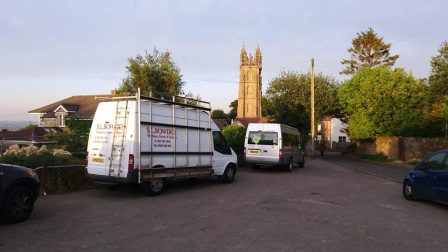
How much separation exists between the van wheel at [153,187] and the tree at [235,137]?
12.5m

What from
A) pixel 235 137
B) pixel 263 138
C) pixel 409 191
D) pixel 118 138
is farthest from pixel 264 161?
pixel 118 138

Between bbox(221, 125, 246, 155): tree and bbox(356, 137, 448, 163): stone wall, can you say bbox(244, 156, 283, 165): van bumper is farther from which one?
bbox(356, 137, 448, 163): stone wall

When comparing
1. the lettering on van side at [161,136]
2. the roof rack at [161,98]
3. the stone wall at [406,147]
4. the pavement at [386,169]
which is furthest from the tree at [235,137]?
the stone wall at [406,147]

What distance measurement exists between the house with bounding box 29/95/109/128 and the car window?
154 ft

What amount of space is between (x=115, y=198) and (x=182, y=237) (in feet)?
15.6

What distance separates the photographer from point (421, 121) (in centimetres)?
Answer: 3694

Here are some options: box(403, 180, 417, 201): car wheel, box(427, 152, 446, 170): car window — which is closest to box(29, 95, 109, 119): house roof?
box(403, 180, 417, 201): car wheel

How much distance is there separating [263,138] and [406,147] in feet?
56.4

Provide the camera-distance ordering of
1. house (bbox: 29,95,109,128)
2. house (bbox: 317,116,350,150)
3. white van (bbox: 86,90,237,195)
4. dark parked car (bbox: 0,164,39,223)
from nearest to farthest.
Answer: dark parked car (bbox: 0,164,39,223)
white van (bbox: 86,90,237,195)
house (bbox: 29,95,109,128)
house (bbox: 317,116,350,150)

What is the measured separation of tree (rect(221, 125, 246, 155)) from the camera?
2502cm

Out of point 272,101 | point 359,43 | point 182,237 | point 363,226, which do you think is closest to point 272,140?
point 363,226

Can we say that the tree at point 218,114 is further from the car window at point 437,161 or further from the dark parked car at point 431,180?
the car window at point 437,161

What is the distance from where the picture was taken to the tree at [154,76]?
28.6 m

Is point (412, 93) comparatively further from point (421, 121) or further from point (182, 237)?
point (182, 237)
